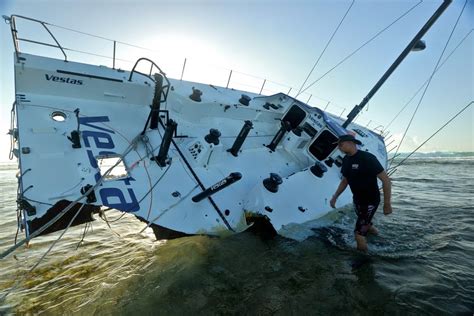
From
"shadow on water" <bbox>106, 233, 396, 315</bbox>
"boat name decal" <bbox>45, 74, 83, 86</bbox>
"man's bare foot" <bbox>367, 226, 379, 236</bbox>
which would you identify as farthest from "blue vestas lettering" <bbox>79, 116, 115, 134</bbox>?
"man's bare foot" <bbox>367, 226, 379, 236</bbox>

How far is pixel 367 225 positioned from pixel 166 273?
3.41m

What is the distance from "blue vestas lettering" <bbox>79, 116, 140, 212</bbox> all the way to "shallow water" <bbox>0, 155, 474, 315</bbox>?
3.60 ft

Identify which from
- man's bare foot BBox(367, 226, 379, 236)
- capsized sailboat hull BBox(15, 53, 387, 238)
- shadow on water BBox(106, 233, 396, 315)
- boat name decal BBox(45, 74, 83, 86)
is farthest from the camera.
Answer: man's bare foot BBox(367, 226, 379, 236)

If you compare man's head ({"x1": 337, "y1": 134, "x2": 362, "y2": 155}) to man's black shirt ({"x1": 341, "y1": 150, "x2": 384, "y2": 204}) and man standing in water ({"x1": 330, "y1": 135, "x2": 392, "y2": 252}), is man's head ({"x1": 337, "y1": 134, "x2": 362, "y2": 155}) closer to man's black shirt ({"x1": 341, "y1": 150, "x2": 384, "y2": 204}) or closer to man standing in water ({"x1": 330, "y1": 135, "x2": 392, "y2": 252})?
man standing in water ({"x1": 330, "y1": 135, "x2": 392, "y2": 252})

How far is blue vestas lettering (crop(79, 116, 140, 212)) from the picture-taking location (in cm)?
386

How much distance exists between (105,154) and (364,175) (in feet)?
14.3

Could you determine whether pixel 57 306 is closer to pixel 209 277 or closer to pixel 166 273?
pixel 166 273

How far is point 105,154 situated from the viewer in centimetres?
436

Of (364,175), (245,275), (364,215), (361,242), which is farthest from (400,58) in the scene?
(245,275)

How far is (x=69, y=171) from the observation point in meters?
3.92

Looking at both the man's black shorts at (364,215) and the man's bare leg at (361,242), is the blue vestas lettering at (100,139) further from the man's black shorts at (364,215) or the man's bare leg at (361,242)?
the man's bare leg at (361,242)

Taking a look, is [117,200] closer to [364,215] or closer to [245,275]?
[245,275]

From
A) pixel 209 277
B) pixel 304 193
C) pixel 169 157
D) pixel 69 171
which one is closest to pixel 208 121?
pixel 169 157

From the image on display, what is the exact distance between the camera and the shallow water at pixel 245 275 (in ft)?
10.6
